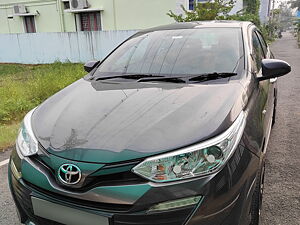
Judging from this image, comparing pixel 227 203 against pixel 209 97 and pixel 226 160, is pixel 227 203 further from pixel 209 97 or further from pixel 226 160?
pixel 209 97

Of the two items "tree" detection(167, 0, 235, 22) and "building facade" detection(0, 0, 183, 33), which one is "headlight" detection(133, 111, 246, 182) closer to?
"tree" detection(167, 0, 235, 22)

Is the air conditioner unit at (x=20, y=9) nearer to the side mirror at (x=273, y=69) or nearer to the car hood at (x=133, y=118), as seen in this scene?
the car hood at (x=133, y=118)

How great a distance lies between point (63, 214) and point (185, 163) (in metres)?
0.70

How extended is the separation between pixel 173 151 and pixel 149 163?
13 cm

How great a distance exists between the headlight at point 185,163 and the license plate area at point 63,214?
314 mm

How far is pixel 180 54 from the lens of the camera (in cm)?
272

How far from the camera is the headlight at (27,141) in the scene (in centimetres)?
178

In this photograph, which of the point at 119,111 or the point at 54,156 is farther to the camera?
the point at 119,111

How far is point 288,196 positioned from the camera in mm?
2629

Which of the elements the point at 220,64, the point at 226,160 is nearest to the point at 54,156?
the point at 226,160

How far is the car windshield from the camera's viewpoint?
2.53 meters

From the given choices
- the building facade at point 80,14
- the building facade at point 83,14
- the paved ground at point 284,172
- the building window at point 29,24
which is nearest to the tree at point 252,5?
the building facade at point 83,14

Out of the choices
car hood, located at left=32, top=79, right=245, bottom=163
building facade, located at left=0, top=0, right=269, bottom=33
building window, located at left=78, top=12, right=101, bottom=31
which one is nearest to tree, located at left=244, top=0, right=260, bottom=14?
building facade, located at left=0, top=0, right=269, bottom=33

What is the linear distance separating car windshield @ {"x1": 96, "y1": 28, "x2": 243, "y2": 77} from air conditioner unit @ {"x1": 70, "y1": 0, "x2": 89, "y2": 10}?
508 inches
